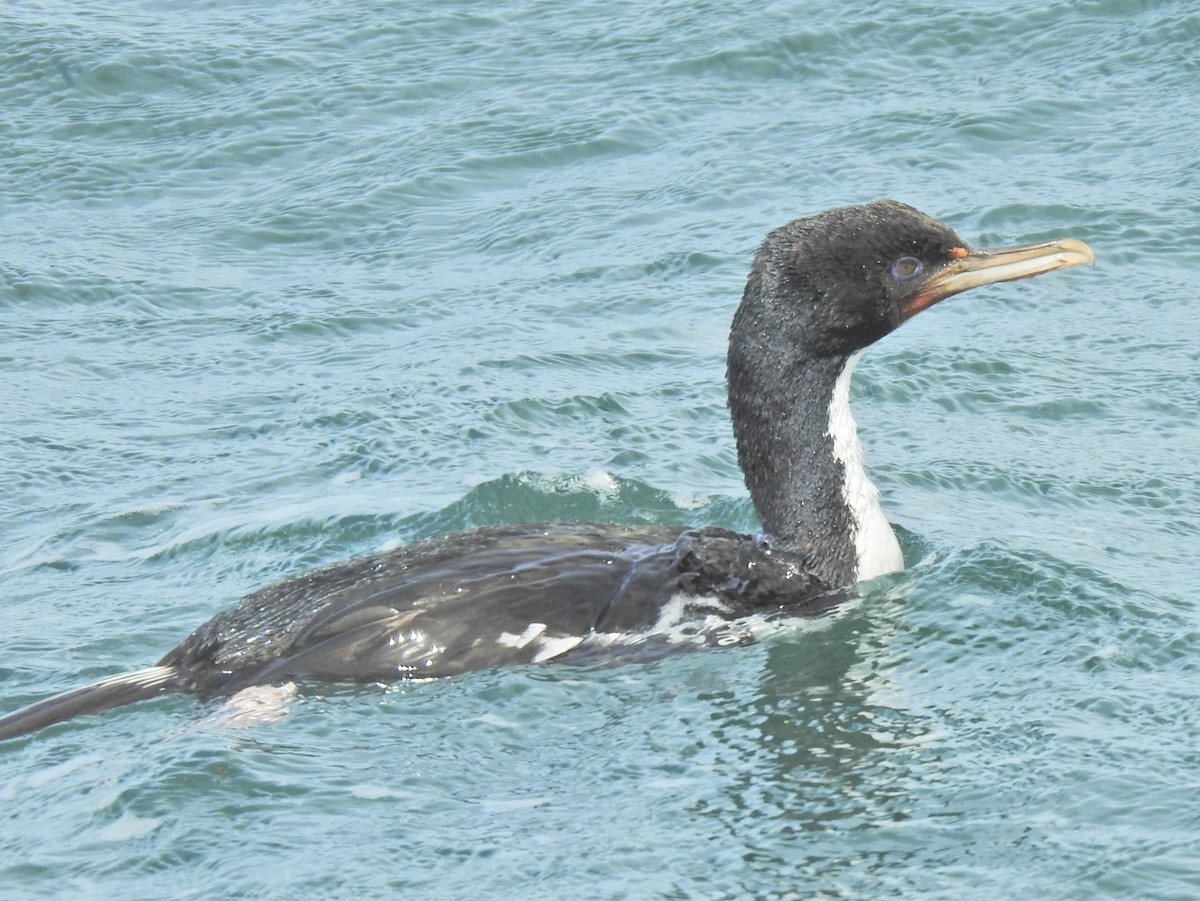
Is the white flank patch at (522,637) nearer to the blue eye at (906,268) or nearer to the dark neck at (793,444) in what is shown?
the dark neck at (793,444)

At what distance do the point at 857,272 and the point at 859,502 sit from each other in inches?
32.6

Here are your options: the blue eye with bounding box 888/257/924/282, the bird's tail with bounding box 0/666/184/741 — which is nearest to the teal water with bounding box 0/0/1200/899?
the bird's tail with bounding box 0/666/184/741

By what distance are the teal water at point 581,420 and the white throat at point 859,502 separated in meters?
0.16

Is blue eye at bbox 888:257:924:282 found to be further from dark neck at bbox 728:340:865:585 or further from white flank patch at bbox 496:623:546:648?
white flank patch at bbox 496:623:546:648

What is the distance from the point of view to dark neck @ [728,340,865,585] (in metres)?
7.52

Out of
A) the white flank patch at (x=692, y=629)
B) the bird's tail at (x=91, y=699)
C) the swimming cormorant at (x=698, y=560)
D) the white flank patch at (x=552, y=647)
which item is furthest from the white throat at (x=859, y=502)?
the bird's tail at (x=91, y=699)

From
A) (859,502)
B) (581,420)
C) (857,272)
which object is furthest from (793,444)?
(581,420)

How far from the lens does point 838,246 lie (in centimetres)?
745

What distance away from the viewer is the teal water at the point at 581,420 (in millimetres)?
5723

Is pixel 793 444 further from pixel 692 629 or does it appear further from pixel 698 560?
pixel 692 629

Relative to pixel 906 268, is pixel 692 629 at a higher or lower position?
lower

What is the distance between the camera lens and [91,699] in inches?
259

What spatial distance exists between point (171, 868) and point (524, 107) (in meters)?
7.97

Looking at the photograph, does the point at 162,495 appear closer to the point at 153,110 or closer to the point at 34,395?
the point at 34,395
